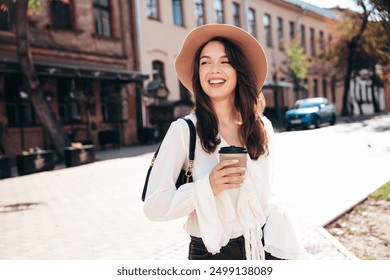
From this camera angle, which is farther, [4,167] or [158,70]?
[158,70]

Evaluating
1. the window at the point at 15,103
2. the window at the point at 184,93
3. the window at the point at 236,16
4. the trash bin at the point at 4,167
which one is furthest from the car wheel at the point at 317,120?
the window at the point at 15,103

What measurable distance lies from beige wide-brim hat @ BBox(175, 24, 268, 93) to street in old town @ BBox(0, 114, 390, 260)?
110 centimetres

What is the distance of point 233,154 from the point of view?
1437 mm

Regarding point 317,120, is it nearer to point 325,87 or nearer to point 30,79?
point 325,87

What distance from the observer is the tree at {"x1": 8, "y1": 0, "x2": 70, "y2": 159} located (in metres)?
8.80

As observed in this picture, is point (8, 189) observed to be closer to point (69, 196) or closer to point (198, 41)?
point (69, 196)

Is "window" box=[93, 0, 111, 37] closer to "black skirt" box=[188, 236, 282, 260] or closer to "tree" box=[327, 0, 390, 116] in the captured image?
"tree" box=[327, 0, 390, 116]

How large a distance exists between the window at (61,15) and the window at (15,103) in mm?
1543

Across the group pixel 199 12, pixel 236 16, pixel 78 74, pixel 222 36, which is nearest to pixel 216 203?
pixel 222 36

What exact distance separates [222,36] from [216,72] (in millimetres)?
146

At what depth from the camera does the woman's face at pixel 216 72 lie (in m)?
1.62

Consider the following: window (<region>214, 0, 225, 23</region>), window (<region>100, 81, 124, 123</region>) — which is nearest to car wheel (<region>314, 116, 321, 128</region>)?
window (<region>214, 0, 225, 23</region>)

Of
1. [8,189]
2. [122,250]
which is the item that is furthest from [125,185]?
[122,250]

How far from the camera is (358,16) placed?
9.82 ft
